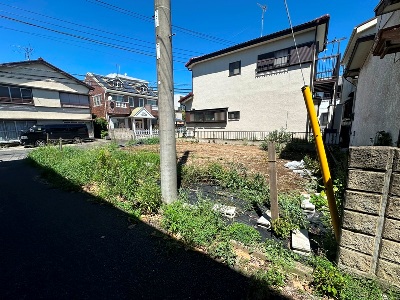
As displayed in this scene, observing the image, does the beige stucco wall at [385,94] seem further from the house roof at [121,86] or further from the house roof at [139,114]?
the house roof at [121,86]

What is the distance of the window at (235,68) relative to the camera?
14.6 m

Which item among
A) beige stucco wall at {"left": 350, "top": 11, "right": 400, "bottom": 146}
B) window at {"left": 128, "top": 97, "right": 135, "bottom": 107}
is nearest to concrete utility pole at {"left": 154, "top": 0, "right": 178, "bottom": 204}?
beige stucco wall at {"left": 350, "top": 11, "right": 400, "bottom": 146}

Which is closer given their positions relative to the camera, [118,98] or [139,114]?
[139,114]

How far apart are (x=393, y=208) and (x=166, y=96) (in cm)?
338

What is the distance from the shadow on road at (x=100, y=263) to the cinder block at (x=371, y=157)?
150 cm

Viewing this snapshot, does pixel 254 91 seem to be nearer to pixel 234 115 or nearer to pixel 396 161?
pixel 234 115

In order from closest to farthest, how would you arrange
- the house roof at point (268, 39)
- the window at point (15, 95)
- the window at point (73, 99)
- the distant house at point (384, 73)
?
1. the distant house at point (384, 73)
2. the house roof at point (268, 39)
3. the window at point (15, 95)
4. the window at point (73, 99)

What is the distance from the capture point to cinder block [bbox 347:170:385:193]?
1.65 m

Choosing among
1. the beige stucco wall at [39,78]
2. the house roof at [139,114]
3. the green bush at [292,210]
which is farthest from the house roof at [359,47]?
the beige stucco wall at [39,78]

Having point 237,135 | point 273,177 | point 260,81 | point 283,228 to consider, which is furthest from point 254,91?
point 283,228

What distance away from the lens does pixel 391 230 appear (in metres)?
1.64

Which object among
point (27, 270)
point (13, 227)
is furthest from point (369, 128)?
point (13, 227)

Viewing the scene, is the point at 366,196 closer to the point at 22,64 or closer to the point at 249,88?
the point at 249,88

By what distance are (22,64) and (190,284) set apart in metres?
25.8
